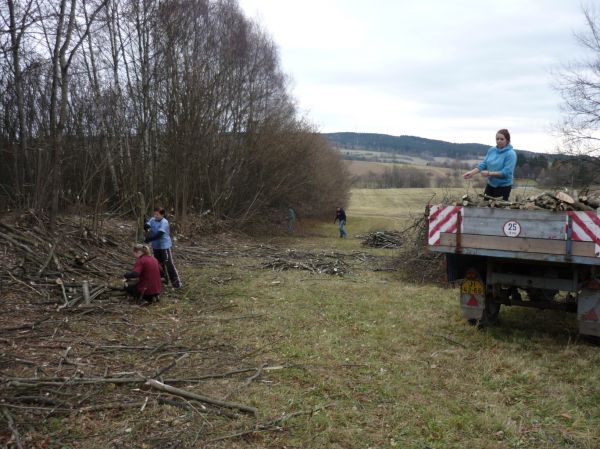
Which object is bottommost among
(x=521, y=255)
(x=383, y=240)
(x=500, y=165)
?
(x=383, y=240)

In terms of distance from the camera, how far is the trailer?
210 inches

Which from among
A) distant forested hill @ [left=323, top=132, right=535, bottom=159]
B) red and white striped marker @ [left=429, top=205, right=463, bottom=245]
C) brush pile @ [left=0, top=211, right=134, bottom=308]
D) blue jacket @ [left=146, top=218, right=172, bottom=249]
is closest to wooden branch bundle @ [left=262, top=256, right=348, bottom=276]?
brush pile @ [left=0, top=211, right=134, bottom=308]

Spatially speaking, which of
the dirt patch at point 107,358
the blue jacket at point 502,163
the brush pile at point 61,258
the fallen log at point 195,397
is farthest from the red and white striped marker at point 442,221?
the brush pile at point 61,258

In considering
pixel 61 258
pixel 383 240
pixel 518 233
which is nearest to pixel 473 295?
pixel 518 233

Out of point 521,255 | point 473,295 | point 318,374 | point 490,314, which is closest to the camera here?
point 318,374

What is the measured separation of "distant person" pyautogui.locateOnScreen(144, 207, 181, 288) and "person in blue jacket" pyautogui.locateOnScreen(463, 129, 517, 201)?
17.9 ft

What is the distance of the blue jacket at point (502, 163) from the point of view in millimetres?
6785

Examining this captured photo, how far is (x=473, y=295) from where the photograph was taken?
643cm

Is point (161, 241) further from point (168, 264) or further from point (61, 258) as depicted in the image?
point (61, 258)

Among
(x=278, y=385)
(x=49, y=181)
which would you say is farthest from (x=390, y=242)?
(x=278, y=385)

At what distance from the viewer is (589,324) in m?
5.70

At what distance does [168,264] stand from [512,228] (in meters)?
6.13

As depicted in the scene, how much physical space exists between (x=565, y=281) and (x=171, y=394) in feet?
15.2

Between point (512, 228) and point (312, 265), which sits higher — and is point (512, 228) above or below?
above
